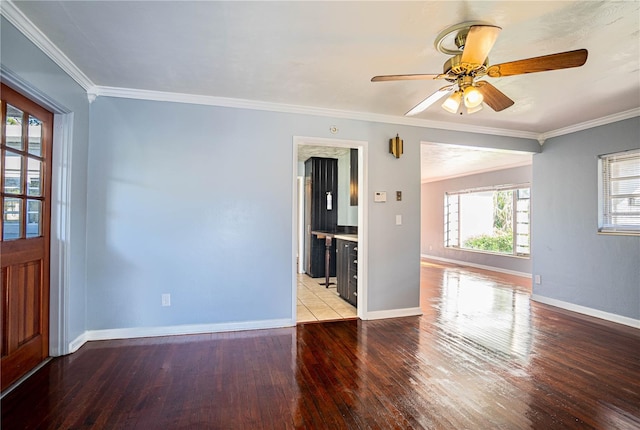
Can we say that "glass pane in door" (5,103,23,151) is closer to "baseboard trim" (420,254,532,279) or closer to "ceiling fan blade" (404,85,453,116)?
"ceiling fan blade" (404,85,453,116)

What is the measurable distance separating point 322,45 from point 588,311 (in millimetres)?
4490

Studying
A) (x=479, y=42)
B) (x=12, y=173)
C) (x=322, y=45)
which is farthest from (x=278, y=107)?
(x=12, y=173)

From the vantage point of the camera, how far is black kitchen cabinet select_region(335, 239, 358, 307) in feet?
14.0

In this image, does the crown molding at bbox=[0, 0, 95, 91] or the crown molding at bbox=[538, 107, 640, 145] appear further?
the crown molding at bbox=[538, 107, 640, 145]

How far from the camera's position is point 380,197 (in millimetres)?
3867

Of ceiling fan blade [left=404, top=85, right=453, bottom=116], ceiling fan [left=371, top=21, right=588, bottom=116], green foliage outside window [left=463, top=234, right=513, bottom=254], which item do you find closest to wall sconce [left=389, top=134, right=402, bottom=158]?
ceiling fan blade [left=404, top=85, right=453, bottom=116]

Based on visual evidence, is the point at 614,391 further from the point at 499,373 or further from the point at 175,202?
the point at 175,202

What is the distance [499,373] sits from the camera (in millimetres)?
2482

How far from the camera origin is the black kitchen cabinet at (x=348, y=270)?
426cm

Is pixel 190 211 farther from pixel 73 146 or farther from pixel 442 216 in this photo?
pixel 442 216

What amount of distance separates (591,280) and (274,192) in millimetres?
4090

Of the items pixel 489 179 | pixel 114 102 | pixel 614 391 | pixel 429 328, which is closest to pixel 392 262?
pixel 429 328

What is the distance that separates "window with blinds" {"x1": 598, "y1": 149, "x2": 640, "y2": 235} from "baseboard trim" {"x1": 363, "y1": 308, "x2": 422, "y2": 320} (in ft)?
8.25

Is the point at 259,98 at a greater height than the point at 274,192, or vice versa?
the point at 259,98
